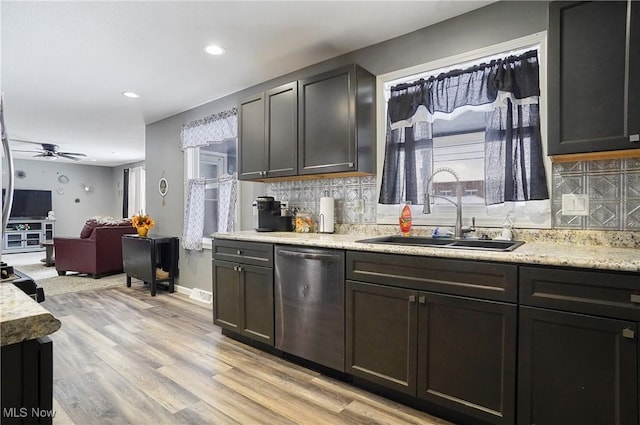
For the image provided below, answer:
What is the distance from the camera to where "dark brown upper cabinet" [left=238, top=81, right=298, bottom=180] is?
2924mm

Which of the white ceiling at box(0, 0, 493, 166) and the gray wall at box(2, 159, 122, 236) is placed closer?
the white ceiling at box(0, 0, 493, 166)

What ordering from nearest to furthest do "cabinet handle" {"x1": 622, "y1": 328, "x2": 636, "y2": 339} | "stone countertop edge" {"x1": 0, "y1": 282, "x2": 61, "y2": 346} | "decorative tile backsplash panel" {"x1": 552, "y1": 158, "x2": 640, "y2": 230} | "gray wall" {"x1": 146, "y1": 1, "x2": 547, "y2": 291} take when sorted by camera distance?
"stone countertop edge" {"x1": 0, "y1": 282, "x2": 61, "y2": 346} < "cabinet handle" {"x1": 622, "y1": 328, "x2": 636, "y2": 339} < "decorative tile backsplash panel" {"x1": 552, "y1": 158, "x2": 640, "y2": 230} < "gray wall" {"x1": 146, "y1": 1, "x2": 547, "y2": 291}

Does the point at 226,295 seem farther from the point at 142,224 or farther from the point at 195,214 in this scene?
the point at 142,224

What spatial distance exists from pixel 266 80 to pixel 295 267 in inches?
85.5

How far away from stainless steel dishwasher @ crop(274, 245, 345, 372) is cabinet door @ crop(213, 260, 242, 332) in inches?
19.1

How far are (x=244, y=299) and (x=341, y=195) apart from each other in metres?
1.19

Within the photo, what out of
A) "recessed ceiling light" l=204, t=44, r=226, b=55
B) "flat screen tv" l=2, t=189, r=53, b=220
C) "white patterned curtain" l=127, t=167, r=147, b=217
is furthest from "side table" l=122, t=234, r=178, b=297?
"flat screen tv" l=2, t=189, r=53, b=220

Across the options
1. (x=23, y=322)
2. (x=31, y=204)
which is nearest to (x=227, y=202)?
(x=23, y=322)

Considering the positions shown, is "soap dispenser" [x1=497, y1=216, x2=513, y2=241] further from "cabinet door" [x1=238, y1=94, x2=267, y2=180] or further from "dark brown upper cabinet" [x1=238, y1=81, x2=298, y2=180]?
"cabinet door" [x1=238, y1=94, x2=267, y2=180]

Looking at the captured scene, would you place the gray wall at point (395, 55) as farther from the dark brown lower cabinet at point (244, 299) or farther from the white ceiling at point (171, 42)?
the dark brown lower cabinet at point (244, 299)

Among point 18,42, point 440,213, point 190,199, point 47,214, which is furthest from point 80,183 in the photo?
point 440,213

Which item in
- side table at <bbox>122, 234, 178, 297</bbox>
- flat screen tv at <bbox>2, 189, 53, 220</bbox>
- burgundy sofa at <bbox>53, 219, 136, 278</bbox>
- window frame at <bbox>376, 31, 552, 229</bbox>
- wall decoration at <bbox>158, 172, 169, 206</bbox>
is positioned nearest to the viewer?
window frame at <bbox>376, 31, 552, 229</bbox>

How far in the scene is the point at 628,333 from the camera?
134 centimetres

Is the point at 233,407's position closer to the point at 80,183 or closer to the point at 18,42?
the point at 18,42
